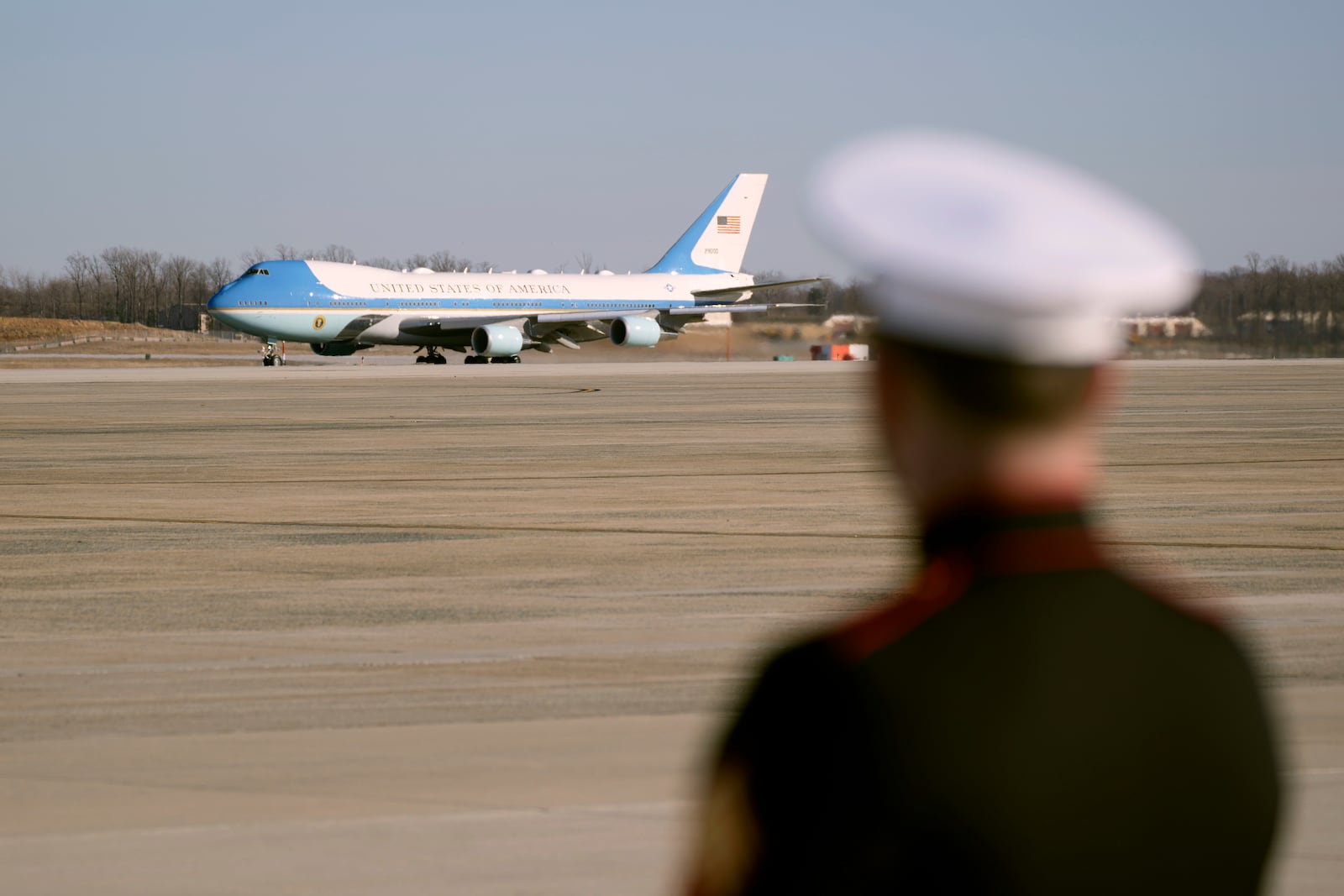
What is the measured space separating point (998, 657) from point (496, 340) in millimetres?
63198

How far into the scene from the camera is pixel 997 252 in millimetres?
1582

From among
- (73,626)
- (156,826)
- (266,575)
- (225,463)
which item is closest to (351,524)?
(266,575)

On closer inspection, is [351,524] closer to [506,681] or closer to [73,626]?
[73,626]

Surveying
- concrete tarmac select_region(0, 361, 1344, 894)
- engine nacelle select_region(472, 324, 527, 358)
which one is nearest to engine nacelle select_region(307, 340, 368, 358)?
engine nacelle select_region(472, 324, 527, 358)

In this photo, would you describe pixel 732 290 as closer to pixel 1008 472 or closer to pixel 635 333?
pixel 635 333

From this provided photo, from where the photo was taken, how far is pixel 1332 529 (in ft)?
50.3

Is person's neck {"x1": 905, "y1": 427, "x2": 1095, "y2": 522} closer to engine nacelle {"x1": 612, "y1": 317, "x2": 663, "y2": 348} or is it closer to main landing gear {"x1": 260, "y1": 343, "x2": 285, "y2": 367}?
engine nacelle {"x1": 612, "y1": 317, "x2": 663, "y2": 348}

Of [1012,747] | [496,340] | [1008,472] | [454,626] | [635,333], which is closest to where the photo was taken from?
[1012,747]

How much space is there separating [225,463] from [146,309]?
145m

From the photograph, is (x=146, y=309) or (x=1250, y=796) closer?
(x=1250, y=796)

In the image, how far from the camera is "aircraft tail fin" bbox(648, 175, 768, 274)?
80.5m

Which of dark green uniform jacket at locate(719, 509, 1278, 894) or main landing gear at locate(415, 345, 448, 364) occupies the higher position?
dark green uniform jacket at locate(719, 509, 1278, 894)

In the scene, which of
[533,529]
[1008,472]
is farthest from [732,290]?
[1008,472]

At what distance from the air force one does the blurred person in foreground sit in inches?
2276
